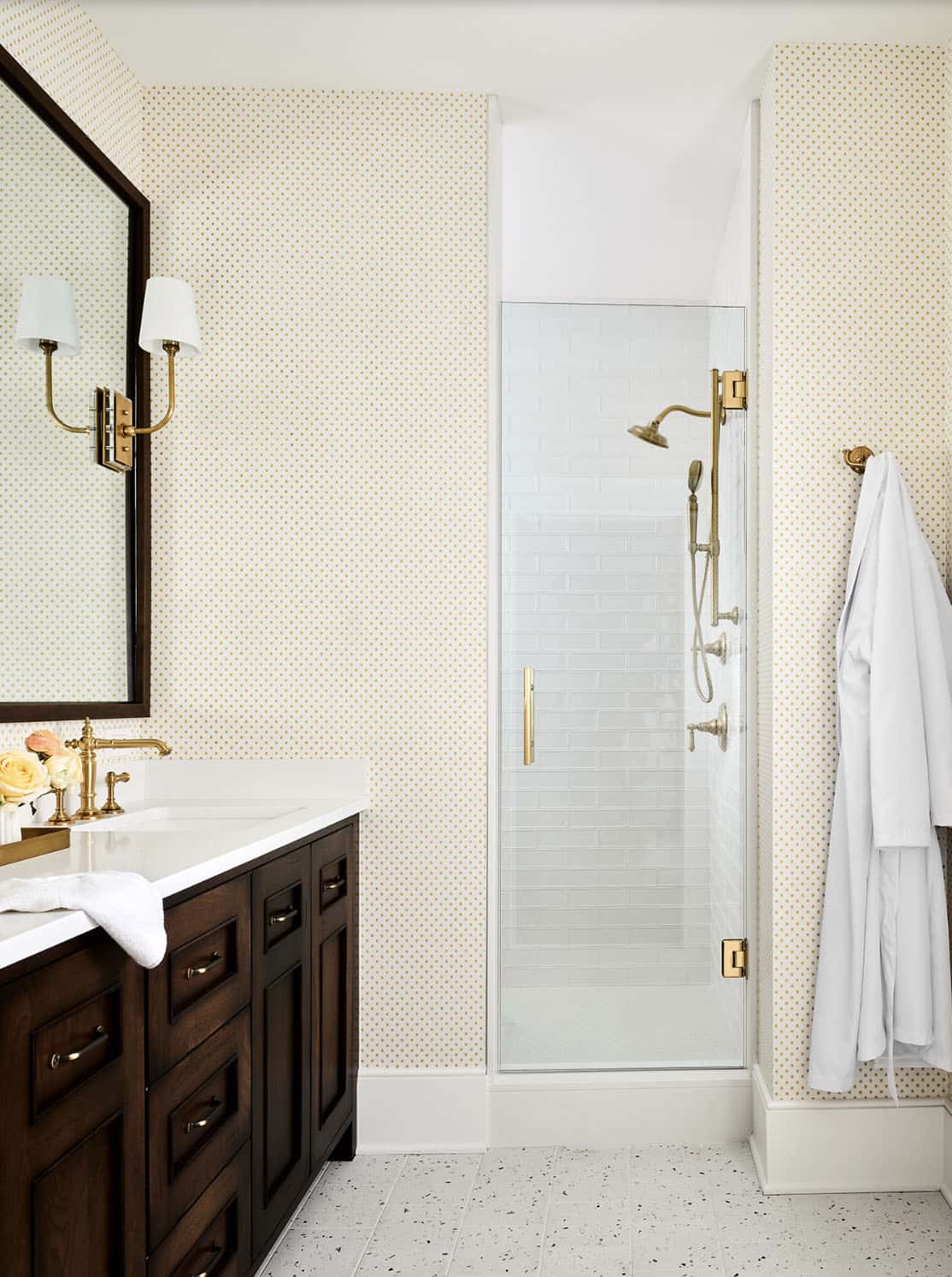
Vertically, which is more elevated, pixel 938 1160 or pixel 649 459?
pixel 649 459

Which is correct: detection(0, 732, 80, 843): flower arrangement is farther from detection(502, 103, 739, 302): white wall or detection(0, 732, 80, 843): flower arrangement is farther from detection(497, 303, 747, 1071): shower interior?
detection(502, 103, 739, 302): white wall

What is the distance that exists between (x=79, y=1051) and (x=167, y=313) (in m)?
1.63

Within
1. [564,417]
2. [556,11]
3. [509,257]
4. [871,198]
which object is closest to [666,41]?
[556,11]

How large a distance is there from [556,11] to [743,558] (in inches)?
53.2

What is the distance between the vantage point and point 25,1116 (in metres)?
1.02

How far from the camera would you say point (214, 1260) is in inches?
60.9

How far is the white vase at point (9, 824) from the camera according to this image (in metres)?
1.58

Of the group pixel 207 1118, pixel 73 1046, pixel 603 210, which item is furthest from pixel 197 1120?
pixel 603 210

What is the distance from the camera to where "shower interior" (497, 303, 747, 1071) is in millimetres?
2434

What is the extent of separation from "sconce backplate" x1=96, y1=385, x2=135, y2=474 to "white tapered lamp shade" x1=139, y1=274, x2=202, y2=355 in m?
0.14

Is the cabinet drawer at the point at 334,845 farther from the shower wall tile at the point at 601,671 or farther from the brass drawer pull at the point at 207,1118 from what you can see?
the brass drawer pull at the point at 207,1118

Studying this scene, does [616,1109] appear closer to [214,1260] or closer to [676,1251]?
[676,1251]

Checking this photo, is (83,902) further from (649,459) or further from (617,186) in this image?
(617,186)

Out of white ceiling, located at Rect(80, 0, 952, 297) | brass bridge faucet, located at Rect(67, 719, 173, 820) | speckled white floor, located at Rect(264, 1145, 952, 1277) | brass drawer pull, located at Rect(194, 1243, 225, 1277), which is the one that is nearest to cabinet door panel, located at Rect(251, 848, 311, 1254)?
brass drawer pull, located at Rect(194, 1243, 225, 1277)
